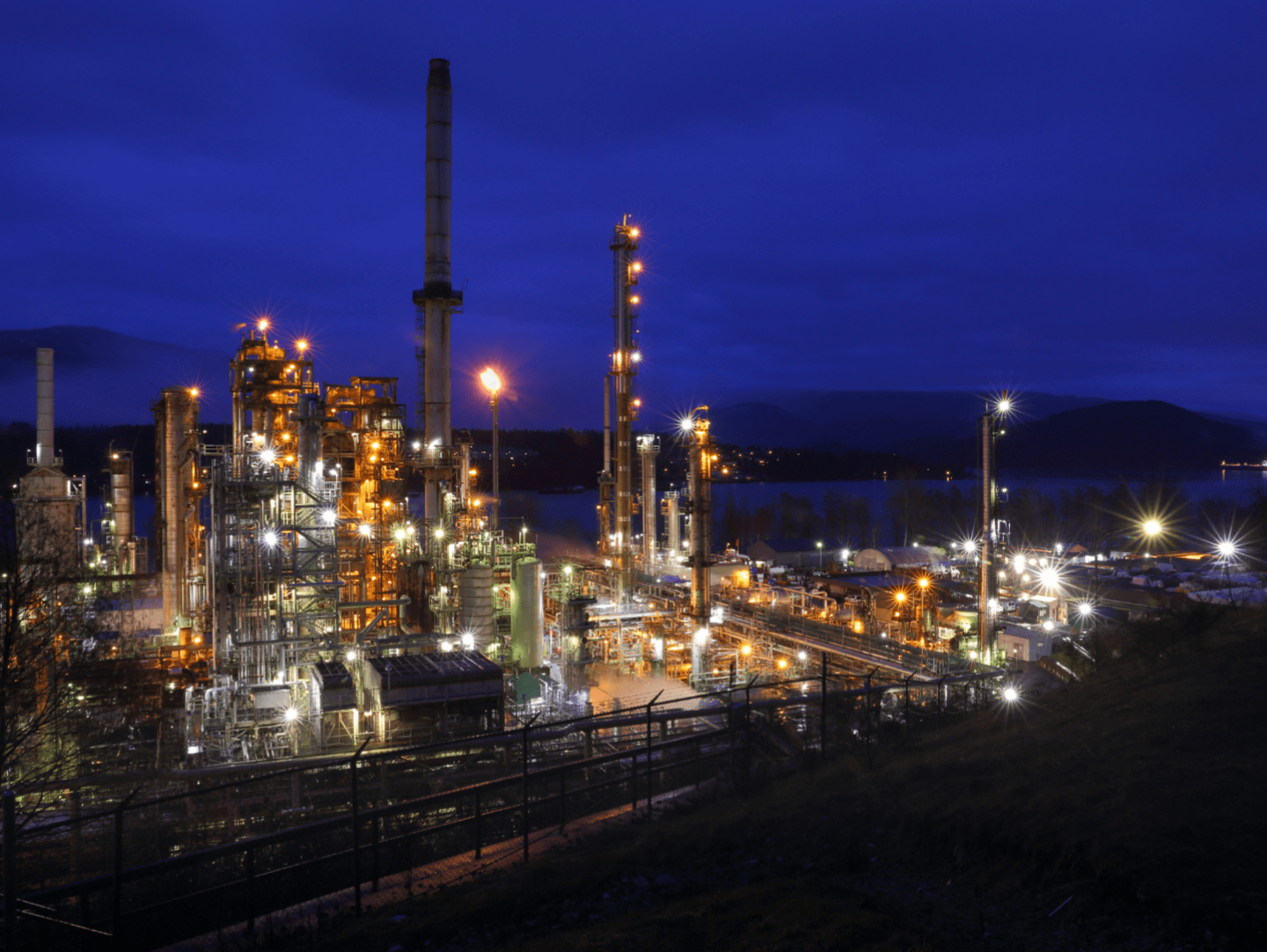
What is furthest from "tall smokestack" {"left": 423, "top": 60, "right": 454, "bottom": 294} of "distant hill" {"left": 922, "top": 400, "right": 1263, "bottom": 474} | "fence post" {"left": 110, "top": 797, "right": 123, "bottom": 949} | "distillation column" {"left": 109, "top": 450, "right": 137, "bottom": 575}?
"distant hill" {"left": 922, "top": 400, "right": 1263, "bottom": 474}

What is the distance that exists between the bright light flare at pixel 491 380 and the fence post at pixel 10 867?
31066 mm

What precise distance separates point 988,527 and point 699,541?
9.53m

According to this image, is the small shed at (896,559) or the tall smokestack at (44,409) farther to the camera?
the small shed at (896,559)

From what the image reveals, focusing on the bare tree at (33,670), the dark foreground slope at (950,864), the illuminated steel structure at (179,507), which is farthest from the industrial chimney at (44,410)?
the dark foreground slope at (950,864)

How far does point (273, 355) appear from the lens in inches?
1455

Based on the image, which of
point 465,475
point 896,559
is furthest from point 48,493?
point 896,559

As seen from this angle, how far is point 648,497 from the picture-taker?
44.1 metres

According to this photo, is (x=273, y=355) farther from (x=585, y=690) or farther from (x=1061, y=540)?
(x=1061, y=540)

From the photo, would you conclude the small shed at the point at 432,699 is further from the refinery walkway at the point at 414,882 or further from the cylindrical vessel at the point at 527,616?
the cylindrical vessel at the point at 527,616

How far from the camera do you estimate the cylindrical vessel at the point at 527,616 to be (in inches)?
1075

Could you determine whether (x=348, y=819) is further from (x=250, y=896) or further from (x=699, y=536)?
(x=699, y=536)

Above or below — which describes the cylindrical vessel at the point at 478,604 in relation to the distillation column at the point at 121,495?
below

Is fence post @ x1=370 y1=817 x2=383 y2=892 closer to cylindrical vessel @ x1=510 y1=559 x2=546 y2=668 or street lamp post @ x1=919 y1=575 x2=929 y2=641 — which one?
cylindrical vessel @ x1=510 y1=559 x2=546 y2=668

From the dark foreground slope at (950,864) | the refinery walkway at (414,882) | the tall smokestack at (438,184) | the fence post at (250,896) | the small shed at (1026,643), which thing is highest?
the tall smokestack at (438,184)
